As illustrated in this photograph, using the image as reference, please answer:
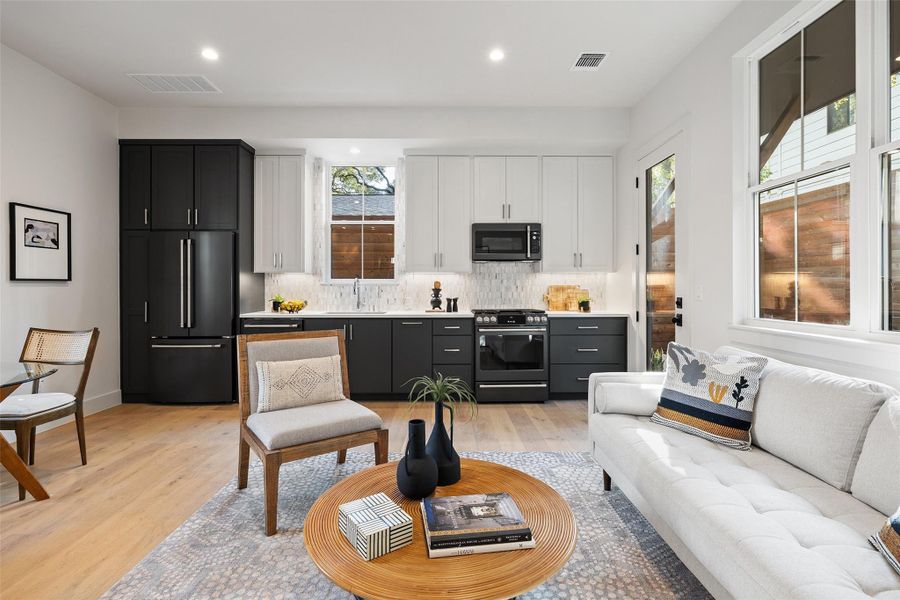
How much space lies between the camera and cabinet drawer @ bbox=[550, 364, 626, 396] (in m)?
4.50

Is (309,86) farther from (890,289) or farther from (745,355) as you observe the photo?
(890,289)

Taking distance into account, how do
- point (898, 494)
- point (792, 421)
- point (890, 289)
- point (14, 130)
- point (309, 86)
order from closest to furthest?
point (898, 494) → point (792, 421) → point (890, 289) → point (14, 130) → point (309, 86)

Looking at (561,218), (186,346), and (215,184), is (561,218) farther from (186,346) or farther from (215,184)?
(186,346)

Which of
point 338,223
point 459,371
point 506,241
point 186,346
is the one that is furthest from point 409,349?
point 186,346

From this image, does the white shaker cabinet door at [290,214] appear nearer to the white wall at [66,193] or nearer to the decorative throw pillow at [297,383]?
the white wall at [66,193]

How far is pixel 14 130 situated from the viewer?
10.9 ft

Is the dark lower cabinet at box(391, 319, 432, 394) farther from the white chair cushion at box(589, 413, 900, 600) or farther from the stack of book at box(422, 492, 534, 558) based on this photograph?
the stack of book at box(422, 492, 534, 558)

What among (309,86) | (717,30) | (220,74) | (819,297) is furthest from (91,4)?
(819,297)

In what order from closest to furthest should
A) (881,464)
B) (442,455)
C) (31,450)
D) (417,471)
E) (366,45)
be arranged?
(881,464) → (417,471) → (442,455) → (31,450) → (366,45)

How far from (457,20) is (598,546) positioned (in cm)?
315

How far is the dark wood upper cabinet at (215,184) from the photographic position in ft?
14.2

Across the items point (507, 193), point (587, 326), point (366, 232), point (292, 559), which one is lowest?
point (292, 559)

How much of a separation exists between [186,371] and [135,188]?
73.2 inches

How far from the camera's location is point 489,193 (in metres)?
4.74
